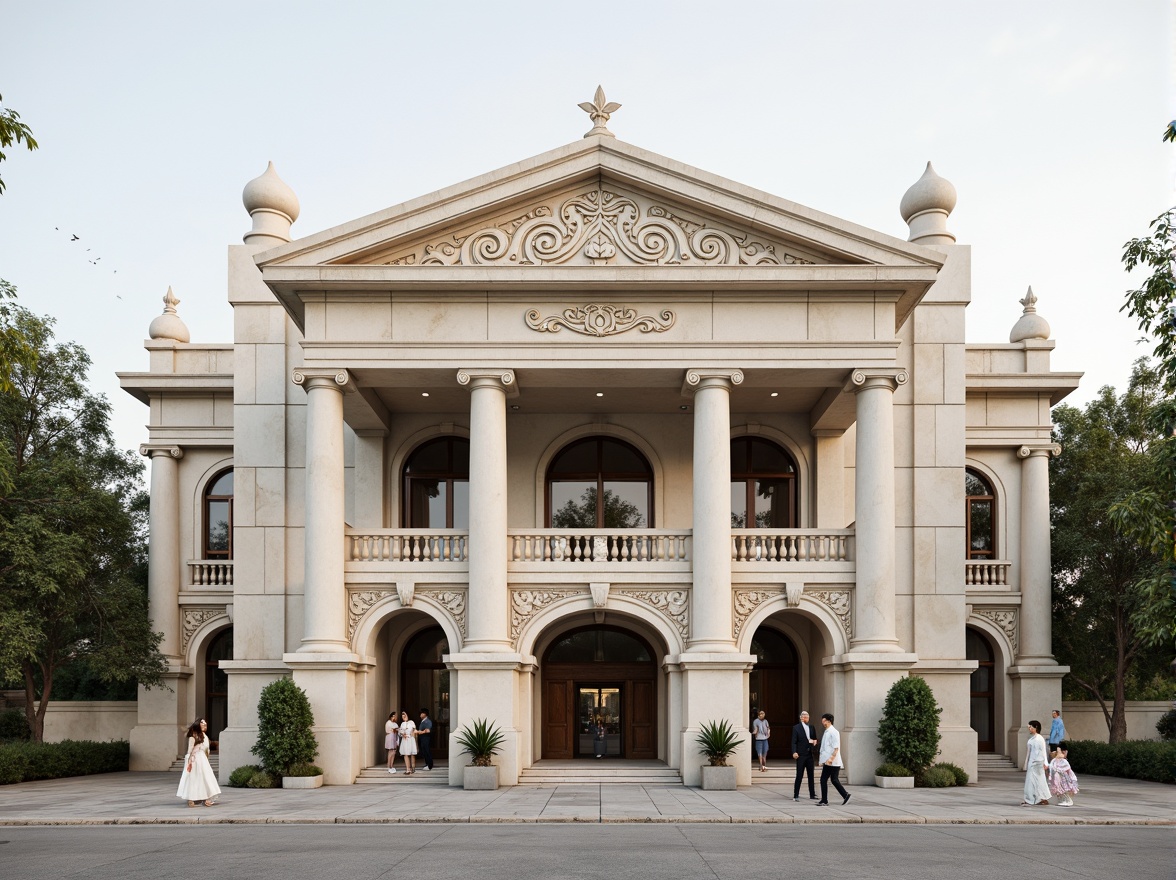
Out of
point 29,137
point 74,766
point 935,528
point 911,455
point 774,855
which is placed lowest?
point 74,766

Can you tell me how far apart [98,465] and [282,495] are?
1248 cm

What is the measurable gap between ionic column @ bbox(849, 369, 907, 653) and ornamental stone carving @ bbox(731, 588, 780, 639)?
2074 mm

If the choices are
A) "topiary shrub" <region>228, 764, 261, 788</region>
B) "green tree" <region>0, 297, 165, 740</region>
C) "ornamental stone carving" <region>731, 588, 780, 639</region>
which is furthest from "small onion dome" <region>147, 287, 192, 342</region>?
"ornamental stone carving" <region>731, 588, 780, 639</region>

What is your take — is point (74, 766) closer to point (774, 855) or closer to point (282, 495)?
point (282, 495)

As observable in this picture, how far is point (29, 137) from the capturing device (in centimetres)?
1531

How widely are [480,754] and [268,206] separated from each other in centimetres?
1605

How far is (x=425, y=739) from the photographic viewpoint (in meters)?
28.7

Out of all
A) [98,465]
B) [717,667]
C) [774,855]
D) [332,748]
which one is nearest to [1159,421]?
[774,855]

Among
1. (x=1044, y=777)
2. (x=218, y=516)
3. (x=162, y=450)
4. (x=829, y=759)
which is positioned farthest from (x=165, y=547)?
(x=1044, y=777)

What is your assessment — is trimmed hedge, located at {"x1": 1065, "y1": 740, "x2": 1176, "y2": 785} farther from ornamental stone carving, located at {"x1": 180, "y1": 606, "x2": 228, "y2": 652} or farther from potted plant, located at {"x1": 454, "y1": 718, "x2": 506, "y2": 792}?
ornamental stone carving, located at {"x1": 180, "y1": 606, "x2": 228, "y2": 652}

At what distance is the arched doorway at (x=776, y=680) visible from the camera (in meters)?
31.3

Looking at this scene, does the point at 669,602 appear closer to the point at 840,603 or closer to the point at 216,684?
the point at 840,603

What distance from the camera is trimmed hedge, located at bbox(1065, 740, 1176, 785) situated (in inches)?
1121

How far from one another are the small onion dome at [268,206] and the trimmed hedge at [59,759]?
14250 millimetres
